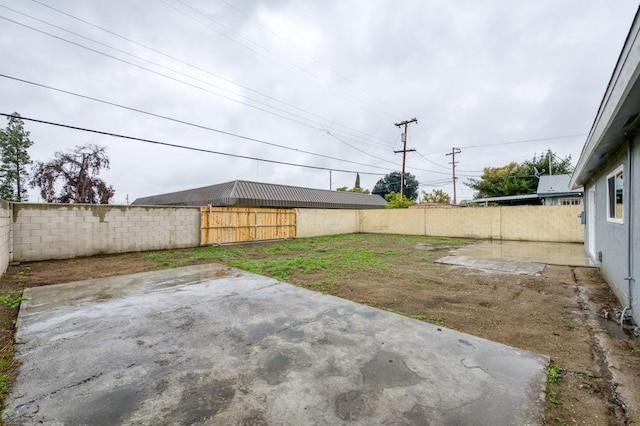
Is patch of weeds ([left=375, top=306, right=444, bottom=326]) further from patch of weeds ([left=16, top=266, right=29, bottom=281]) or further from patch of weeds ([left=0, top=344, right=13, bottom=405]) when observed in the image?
patch of weeds ([left=16, top=266, right=29, bottom=281])

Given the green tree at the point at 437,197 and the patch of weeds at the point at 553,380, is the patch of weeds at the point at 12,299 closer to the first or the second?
the patch of weeds at the point at 553,380

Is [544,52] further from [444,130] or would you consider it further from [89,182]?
[89,182]

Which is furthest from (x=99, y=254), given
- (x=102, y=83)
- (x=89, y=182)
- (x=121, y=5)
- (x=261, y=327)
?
(x=89, y=182)

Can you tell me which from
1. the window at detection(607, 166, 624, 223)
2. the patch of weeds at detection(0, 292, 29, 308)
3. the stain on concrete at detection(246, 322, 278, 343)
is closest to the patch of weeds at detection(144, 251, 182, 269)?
the patch of weeds at detection(0, 292, 29, 308)

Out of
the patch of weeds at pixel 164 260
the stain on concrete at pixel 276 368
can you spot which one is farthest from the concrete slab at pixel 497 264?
the patch of weeds at pixel 164 260

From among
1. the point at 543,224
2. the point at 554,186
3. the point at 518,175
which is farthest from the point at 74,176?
the point at 518,175

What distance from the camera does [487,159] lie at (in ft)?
95.4

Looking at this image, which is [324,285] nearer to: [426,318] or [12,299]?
[426,318]

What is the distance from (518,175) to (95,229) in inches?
1300

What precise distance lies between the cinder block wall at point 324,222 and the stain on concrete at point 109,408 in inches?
502

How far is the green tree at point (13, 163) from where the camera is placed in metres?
20.1

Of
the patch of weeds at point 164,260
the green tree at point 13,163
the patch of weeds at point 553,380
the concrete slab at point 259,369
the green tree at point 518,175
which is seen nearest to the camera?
the concrete slab at point 259,369

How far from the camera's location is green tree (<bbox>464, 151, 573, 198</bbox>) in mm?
26047

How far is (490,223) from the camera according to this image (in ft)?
43.8
